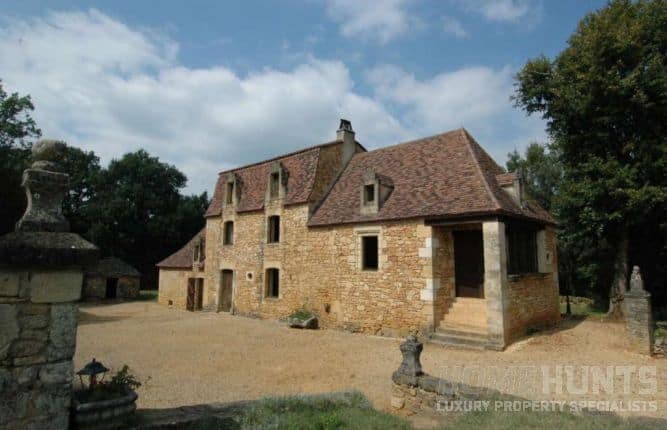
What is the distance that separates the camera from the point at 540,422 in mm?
4070

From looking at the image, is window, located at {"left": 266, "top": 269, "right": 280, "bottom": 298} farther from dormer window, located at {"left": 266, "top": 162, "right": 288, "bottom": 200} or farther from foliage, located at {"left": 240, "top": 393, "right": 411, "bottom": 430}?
foliage, located at {"left": 240, "top": 393, "right": 411, "bottom": 430}

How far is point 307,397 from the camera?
505cm

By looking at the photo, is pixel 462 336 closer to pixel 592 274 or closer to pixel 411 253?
pixel 411 253

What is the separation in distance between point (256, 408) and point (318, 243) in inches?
399

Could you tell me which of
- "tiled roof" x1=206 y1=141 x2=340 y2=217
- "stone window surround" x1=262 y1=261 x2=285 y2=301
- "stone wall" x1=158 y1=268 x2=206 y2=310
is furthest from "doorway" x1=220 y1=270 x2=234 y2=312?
"tiled roof" x1=206 y1=141 x2=340 y2=217

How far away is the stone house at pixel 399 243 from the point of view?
1089cm

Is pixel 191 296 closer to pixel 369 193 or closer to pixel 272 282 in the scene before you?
pixel 272 282

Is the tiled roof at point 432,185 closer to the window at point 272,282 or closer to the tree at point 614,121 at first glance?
the tree at point 614,121

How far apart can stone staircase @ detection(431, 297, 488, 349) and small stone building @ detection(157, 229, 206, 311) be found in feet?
49.0

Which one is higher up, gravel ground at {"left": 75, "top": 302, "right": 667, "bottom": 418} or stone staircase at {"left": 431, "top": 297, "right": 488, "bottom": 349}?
stone staircase at {"left": 431, "top": 297, "right": 488, "bottom": 349}

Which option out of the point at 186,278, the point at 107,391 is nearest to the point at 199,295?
the point at 186,278

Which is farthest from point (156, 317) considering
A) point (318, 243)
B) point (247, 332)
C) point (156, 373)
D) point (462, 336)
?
point (462, 336)

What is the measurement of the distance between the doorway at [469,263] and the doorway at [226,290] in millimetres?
11506

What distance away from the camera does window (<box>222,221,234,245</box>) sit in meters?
19.0
